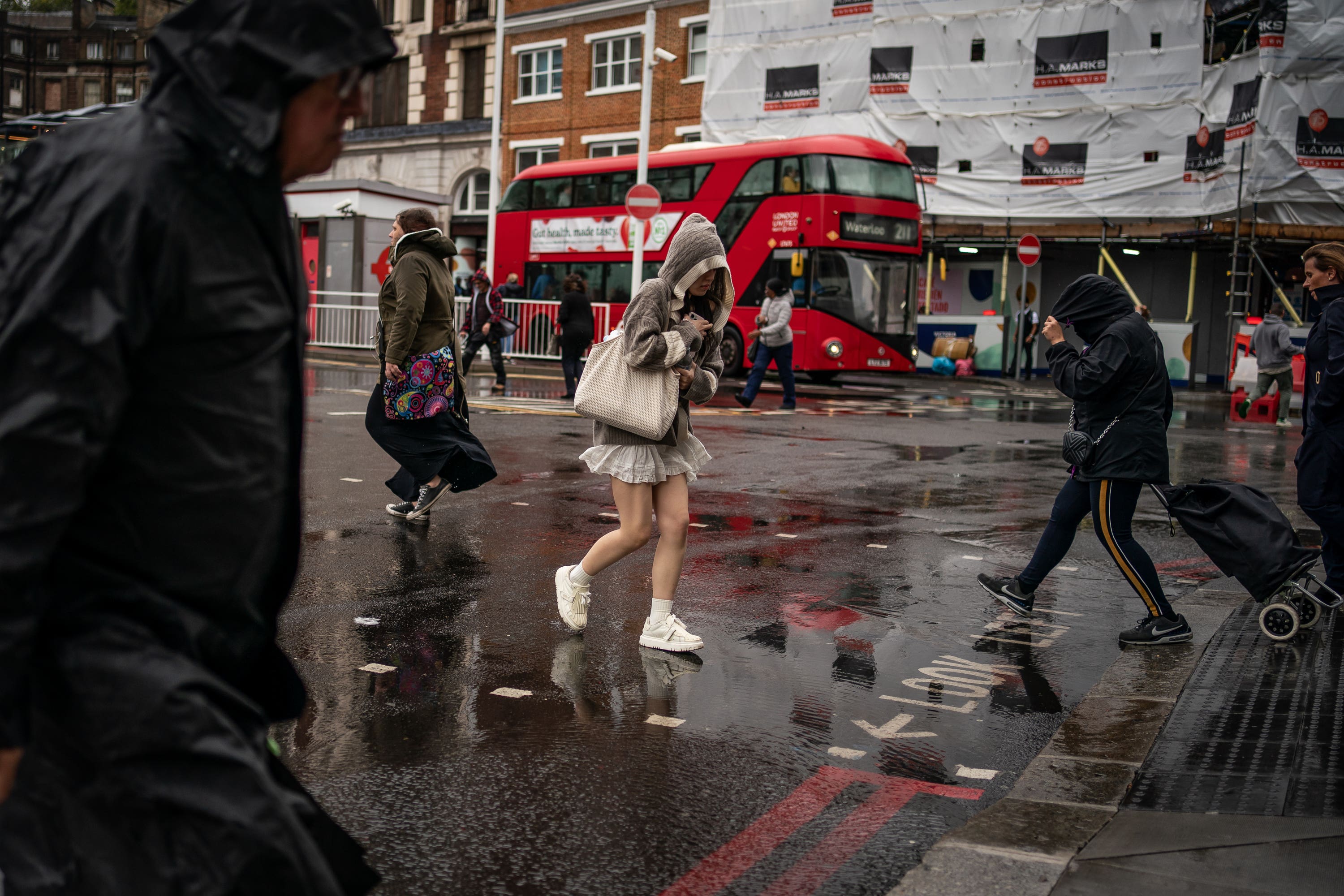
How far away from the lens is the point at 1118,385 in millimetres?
5727

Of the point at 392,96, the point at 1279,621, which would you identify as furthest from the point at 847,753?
the point at 392,96

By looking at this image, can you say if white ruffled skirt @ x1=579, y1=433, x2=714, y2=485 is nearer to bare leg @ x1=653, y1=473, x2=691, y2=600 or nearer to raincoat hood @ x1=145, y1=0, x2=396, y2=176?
bare leg @ x1=653, y1=473, x2=691, y2=600

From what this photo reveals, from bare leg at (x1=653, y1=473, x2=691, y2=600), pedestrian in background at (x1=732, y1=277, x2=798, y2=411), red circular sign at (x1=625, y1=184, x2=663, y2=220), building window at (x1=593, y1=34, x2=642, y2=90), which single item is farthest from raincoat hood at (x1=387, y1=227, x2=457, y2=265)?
building window at (x1=593, y1=34, x2=642, y2=90)

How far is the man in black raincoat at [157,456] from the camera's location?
1.52 meters

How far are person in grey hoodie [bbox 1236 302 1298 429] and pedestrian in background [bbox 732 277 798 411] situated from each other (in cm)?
646

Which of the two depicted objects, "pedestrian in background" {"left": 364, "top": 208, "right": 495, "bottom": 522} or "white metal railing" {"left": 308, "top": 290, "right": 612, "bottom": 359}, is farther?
"white metal railing" {"left": 308, "top": 290, "right": 612, "bottom": 359}

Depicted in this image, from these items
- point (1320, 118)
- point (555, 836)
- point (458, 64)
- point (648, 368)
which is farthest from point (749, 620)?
point (458, 64)

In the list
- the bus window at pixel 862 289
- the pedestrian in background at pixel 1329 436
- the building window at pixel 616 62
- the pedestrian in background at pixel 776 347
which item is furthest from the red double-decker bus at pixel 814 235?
the pedestrian in background at pixel 1329 436

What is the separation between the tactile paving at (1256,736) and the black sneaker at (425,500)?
435 cm

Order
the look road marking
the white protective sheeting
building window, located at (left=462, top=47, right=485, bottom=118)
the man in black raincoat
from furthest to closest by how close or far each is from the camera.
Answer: building window, located at (left=462, top=47, right=485, bottom=118), the white protective sheeting, the look road marking, the man in black raincoat

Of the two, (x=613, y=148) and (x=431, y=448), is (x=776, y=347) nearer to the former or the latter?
(x=431, y=448)

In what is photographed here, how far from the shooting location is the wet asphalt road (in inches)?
132

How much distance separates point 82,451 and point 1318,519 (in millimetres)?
5994

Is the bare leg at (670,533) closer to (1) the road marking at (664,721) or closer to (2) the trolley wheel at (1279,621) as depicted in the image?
(1) the road marking at (664,721)
